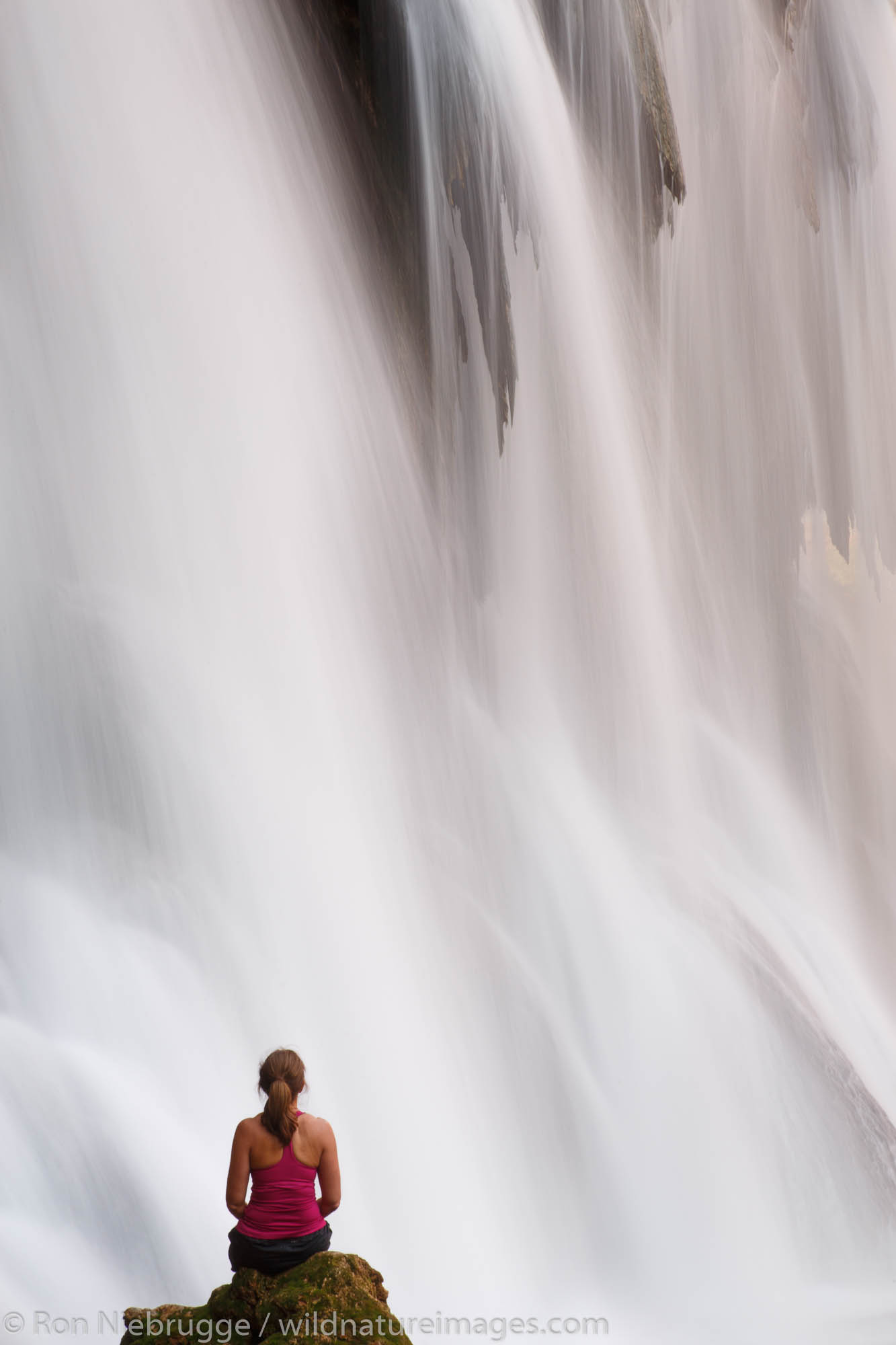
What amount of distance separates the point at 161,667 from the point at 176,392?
4.01ft

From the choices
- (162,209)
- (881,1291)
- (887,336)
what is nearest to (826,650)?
(887,336)

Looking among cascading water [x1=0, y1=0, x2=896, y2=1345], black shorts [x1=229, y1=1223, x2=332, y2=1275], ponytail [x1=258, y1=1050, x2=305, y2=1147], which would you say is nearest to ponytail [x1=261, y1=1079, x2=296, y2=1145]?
ponytail [x1=258, y1=1050, x2=305, y2=1147]

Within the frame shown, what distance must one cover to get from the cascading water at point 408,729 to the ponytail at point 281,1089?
1.10 metres

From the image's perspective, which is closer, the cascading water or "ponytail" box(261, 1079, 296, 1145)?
"ponytail" box(261, 1079, 296, 1145)

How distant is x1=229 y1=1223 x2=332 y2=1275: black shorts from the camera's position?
2.56 meters

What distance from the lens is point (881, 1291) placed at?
497 cm

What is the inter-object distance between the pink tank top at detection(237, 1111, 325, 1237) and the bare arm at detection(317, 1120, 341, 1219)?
0.07 feet

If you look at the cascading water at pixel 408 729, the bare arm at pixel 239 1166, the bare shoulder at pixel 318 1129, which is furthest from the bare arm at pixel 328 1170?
the cascading water at pixel 408 729

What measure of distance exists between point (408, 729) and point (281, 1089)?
354 cm

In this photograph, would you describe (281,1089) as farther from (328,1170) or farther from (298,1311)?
(298,1311)

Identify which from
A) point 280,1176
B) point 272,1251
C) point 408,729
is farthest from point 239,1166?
point 408,729

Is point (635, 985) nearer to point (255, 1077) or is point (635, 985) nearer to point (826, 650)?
point (255, 1077)

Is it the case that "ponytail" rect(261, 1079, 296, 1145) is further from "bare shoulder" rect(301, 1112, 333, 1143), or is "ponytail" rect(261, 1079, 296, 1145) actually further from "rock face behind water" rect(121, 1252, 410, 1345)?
"rock face behind water" rect(121, 1252, 410, 1345)

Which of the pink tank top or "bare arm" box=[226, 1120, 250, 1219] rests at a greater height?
"bare arm" box=[226, 1120, 250, 1219]
